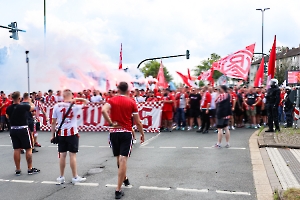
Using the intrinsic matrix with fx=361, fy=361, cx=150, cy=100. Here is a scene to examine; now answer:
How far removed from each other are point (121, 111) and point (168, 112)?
9.08 meters

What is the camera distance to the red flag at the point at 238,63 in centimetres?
1562

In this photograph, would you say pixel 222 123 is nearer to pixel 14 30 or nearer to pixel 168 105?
pixel 168 105

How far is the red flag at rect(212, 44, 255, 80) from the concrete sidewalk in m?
5.32

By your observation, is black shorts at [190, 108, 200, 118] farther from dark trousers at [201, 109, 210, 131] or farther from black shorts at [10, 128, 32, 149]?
black shorts at [10, 128, 32, 149]

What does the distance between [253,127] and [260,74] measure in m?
6.09

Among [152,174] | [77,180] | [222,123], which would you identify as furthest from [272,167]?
[77,180]

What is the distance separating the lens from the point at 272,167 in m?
7.43

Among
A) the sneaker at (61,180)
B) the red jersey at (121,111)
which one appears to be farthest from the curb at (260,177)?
the sneaker at (61,180)

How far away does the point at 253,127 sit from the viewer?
50.4 feet

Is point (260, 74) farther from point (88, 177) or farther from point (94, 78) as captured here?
point (88, 177)

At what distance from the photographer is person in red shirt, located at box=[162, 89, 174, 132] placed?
48.6 ft

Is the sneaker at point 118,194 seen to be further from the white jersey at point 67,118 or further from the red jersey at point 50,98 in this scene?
the red jersey at point 50,98

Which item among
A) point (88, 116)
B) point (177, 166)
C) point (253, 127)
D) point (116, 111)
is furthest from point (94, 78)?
point (116, 111)

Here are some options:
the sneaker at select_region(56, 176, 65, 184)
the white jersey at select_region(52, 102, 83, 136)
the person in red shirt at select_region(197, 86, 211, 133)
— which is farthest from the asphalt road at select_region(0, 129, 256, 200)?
the person in red shirt at select_region(197, 86, 211, 133)
